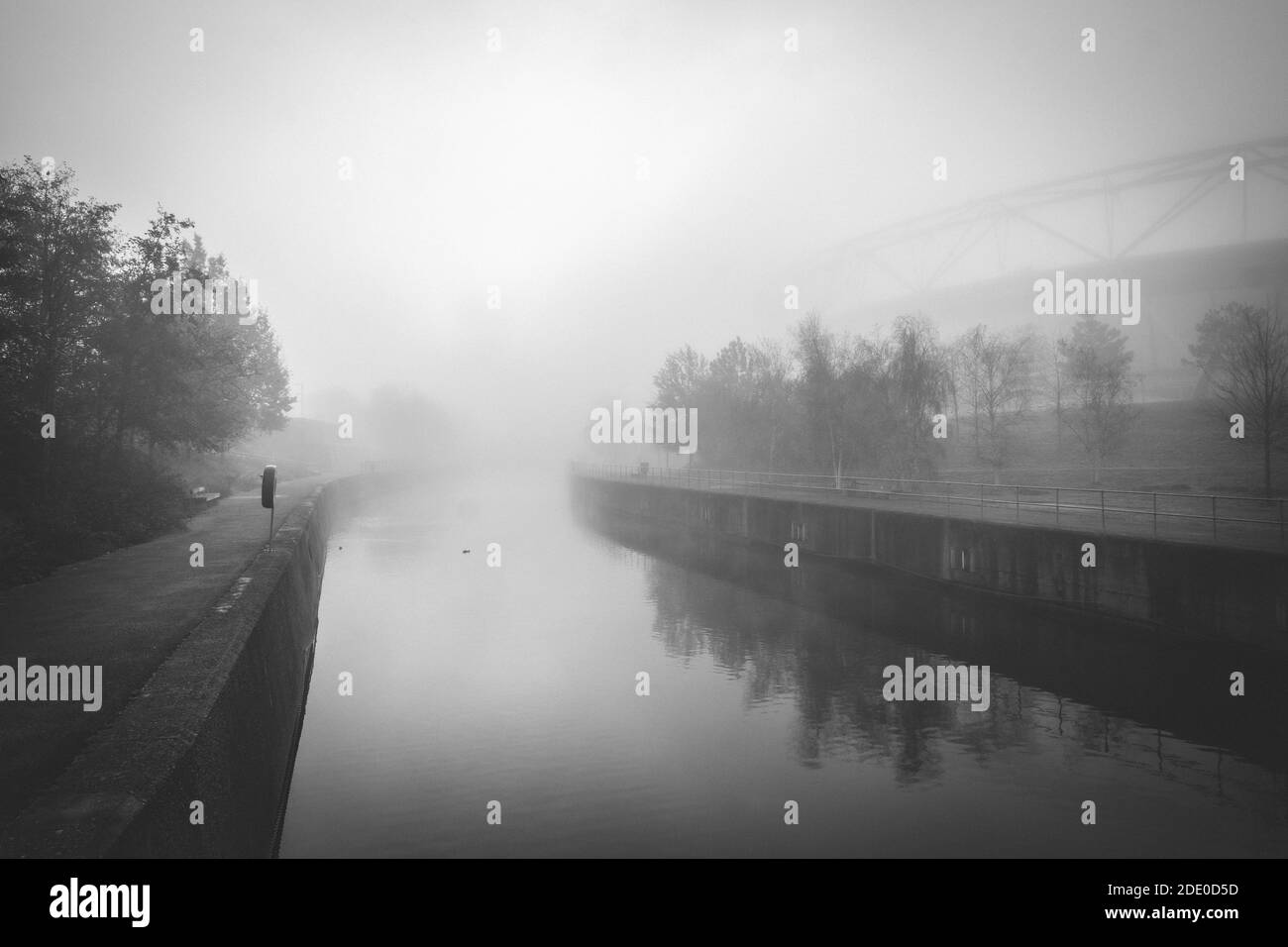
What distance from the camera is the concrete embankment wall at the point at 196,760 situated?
16.8 feet

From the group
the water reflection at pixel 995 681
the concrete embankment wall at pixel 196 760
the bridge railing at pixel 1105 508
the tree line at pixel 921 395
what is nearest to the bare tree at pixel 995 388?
the tree line at pixel 921 395

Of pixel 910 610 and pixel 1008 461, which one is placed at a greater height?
pixel 1008 461

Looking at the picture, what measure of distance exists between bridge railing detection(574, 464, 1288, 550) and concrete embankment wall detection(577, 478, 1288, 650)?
2.36ft

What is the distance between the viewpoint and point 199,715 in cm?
715

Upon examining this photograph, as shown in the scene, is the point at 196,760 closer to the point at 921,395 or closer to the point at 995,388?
the point at 921,395

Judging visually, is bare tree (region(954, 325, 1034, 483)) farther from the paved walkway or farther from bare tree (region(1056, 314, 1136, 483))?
the paved walkway

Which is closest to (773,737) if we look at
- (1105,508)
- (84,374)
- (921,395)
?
(1105,508)

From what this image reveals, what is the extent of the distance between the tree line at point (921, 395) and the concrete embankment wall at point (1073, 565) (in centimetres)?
534

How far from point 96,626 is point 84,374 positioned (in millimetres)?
17035

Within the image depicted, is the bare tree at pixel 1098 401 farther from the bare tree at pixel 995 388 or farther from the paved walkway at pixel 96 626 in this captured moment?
the paved walkway at pixel 96 626

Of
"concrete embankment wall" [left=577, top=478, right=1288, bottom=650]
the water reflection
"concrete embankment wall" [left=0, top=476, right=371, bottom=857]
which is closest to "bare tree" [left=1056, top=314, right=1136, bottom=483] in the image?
"concrete embankment wall" [left=577, top=478, right=1288, bottom=650]
